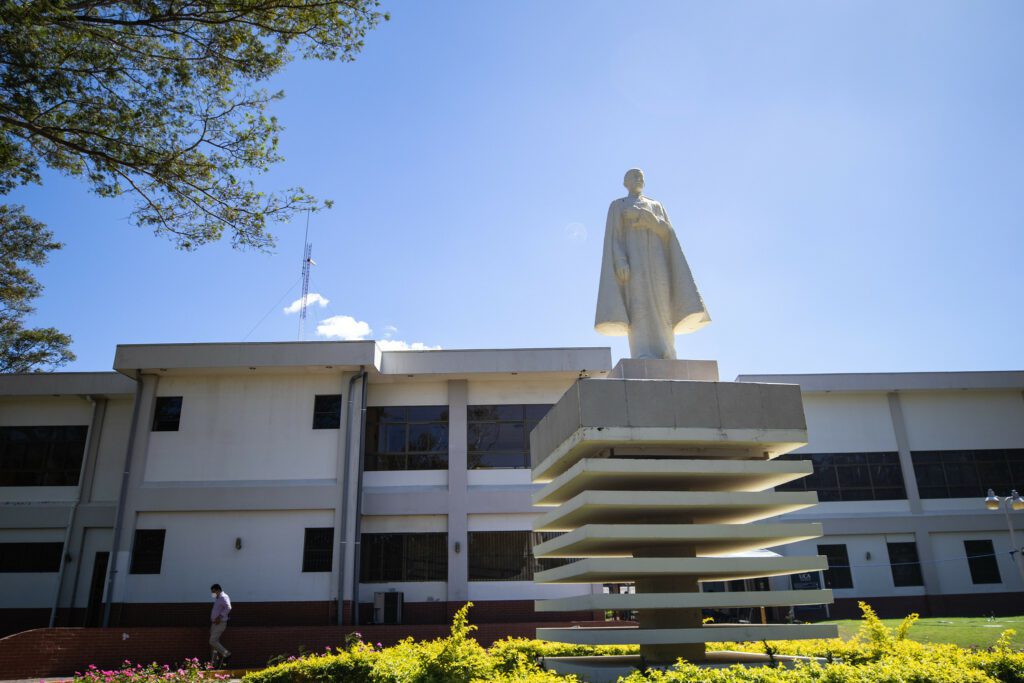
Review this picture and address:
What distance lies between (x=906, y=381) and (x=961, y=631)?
955 cm

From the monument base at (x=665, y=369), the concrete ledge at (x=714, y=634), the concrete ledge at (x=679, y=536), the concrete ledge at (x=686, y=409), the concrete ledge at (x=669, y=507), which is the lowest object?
the concrete ledge at (x=714, y=634)

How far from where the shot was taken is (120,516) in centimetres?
1720

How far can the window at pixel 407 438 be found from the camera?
18.5 metres

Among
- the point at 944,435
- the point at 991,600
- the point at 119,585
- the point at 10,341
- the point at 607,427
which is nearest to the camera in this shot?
the point at 607,427

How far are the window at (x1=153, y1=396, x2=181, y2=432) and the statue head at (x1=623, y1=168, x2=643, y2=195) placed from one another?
13928 millimetres

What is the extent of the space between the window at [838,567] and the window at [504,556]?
7967mm

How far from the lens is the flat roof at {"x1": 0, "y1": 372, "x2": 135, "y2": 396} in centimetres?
1911

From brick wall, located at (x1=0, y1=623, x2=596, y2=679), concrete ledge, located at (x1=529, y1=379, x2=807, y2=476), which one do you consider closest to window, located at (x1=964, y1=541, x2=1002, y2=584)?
brick wall, located at (x1=0, y1=623, x2=596, y2=679)

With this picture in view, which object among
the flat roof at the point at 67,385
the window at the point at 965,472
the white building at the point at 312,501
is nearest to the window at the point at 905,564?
the white building at the point at 312,501

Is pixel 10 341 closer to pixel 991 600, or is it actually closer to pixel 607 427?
pixel 607 427

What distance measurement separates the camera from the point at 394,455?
18.5 metres

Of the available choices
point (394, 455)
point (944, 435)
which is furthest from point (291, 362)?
point (944, 435)

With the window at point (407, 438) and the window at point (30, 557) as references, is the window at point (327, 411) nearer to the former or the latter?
the window at point (407, 438)

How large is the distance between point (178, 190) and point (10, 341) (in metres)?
18.5
